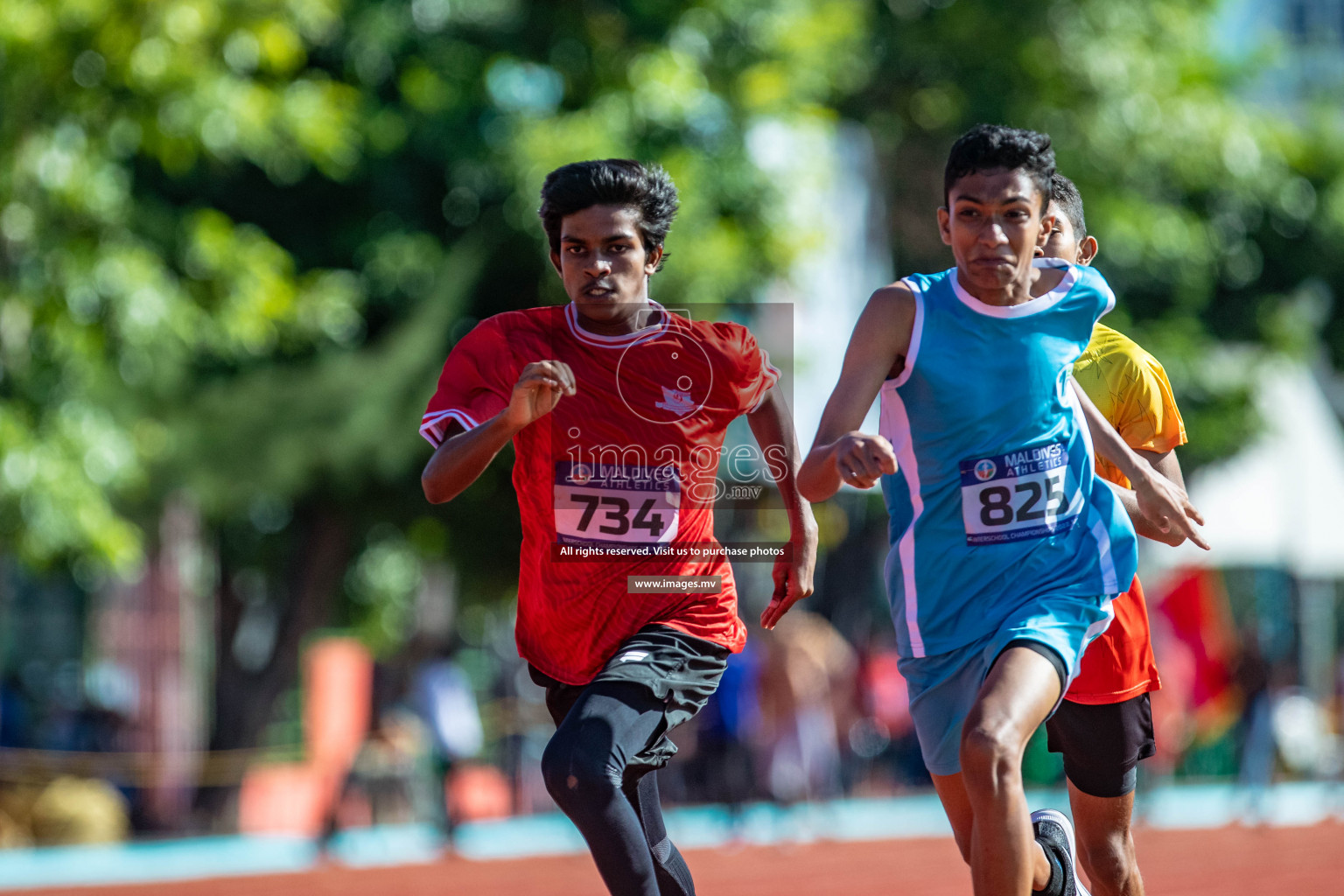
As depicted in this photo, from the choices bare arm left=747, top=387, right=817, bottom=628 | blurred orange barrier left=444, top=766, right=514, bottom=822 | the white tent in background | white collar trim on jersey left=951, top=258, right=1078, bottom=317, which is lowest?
blurred orange barrier left=444, top=766, right=514, bottom=822

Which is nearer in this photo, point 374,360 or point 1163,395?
point 1163,395

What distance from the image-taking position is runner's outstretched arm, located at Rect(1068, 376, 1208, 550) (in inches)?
157

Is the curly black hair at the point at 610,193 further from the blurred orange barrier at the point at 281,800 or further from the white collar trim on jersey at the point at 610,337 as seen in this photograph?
the blurred orange barrier at the point at 281,800

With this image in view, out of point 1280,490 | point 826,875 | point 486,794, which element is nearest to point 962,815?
point 826,875

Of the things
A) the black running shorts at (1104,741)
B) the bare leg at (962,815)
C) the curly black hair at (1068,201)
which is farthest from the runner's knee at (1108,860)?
the curly black hair at (1068,201)

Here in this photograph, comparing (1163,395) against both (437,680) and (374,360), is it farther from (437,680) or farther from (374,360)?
(374,360)

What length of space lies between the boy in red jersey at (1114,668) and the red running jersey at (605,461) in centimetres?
93

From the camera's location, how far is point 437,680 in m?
13.6

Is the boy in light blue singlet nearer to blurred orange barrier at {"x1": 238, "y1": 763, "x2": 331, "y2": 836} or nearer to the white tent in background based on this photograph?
blurred orange barrier at {"x1": 238, "y1": 763, "x2": 331, "y2": 836}

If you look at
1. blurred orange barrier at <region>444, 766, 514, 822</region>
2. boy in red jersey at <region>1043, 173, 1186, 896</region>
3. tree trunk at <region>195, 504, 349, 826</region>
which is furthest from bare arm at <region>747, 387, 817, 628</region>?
tree trunk at <region>195, 504, 349, 826</region>

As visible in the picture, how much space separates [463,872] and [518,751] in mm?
6670

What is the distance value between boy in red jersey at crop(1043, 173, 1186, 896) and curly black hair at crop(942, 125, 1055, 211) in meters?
0.34

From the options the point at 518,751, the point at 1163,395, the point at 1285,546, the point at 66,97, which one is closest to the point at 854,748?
the point at 518,751

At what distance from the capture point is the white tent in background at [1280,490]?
872 inches
